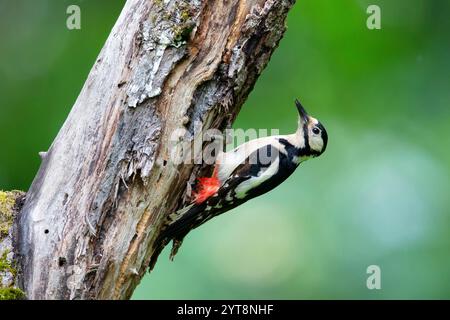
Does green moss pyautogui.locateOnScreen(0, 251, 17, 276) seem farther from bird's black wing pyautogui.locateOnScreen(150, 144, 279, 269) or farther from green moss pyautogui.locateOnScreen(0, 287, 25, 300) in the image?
bird's black wing pyautogui.locateOnScreen(150, 144, 279, 269)

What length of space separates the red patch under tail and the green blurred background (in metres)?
1.38

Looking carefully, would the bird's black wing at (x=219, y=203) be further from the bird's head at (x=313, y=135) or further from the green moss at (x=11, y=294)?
the green moss at (x=11, y=294)

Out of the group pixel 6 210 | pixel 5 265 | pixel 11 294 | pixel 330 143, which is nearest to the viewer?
pixel 11 294

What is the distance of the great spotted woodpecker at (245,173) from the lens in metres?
4.30

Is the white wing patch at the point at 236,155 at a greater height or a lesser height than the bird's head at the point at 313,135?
lesser

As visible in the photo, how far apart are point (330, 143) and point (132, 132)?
3.35 metres

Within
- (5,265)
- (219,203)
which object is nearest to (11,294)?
(5,265)

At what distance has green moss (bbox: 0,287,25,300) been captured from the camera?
362 centimetres

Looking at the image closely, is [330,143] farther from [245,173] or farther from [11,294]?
[11,294]

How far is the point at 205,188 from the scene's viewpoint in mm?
4367

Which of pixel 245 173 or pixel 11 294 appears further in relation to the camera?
pixel 245 173

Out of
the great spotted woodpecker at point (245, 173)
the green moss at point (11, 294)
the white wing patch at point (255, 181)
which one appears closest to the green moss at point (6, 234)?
the green moss at point (11, 294)
